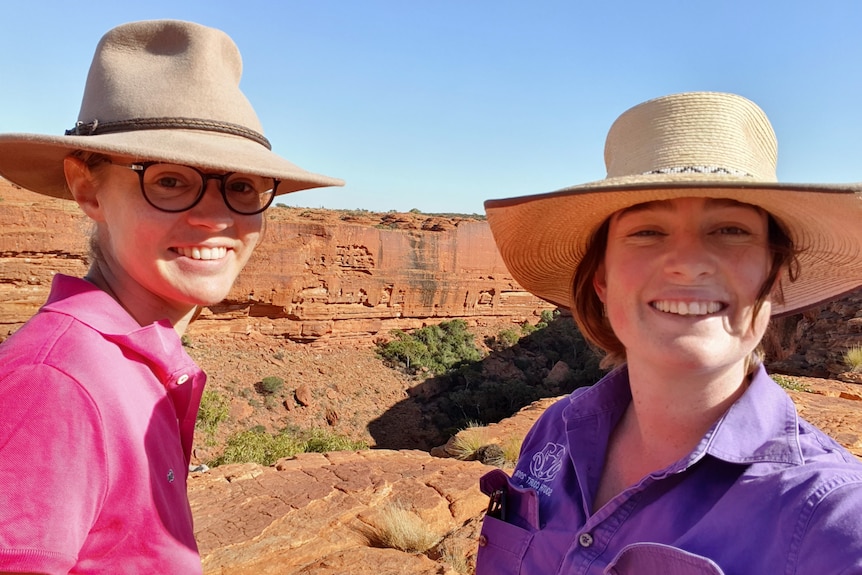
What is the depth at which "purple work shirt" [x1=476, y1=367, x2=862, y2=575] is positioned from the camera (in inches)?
41.1

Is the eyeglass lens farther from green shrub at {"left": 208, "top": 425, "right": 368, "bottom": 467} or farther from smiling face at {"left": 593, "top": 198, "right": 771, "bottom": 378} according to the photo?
green shrub at {"left": 208, "top": 425, "right": 368, "bottom": 467}

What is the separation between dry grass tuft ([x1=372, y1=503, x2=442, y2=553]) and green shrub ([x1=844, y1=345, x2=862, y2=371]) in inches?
400

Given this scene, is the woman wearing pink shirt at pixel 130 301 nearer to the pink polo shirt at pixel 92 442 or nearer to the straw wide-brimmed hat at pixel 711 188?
the pink polo shirt at pixel 92 442

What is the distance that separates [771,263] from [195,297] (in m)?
1.52

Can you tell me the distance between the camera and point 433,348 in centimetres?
2420

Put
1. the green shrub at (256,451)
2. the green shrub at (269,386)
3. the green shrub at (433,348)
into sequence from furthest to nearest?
the green shrub at (433,348)
the green shrub at (269,386)
the green shrub at (256,451)

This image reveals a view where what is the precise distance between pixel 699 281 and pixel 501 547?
3.25ft

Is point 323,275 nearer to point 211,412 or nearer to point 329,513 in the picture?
point 211,412

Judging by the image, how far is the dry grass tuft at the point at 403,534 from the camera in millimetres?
3896

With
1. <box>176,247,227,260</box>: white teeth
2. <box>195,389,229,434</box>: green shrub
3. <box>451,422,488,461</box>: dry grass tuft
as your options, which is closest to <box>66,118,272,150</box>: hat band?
<box>176,247,227,260</box>: white teeth

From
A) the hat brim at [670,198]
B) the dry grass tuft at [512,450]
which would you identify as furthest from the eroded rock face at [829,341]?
the hat brim at [670,198]

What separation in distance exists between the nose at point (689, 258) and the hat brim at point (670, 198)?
0.11m

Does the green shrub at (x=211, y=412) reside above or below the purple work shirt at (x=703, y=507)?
below

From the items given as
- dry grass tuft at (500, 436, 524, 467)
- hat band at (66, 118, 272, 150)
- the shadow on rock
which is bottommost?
the shadow on rock
